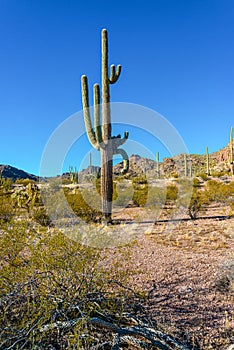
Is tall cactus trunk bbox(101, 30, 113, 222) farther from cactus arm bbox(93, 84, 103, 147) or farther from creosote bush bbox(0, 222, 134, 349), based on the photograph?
creosote bush bbox(0, 222, 134, 349)

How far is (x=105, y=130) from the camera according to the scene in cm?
1084

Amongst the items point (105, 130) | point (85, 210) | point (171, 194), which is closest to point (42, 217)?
point (85, 210)

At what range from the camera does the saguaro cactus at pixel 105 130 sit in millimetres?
10852

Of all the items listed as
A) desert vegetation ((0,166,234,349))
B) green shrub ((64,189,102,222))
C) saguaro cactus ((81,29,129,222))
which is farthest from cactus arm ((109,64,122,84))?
desert vegetation ((0,166,234,349))

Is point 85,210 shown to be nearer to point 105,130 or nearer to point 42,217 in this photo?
point 42,217

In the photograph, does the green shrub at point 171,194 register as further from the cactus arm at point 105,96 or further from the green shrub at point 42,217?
the green shrub at point 42,217

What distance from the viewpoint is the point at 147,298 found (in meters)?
4.42

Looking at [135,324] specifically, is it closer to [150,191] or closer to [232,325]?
[232,325]

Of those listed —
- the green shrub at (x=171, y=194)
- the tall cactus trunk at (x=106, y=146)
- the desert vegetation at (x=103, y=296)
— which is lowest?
the desert vegetation at (x=103, y=296)

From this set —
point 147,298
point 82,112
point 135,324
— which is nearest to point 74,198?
point 82,112

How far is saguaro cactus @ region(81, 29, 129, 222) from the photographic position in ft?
35.6

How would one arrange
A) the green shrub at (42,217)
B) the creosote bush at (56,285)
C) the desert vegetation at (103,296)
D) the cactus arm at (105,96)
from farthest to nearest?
the cactus arm at (105,96)
the green shrub at (42,217)
the creosote bush at (56,285)
the desert vegetation at (103,296)

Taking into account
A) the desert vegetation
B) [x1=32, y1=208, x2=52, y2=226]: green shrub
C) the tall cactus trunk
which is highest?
the tall cactus trunk

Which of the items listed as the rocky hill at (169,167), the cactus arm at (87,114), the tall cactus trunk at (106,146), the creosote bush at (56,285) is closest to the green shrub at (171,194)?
the tall cactus trunk at (106,146)
